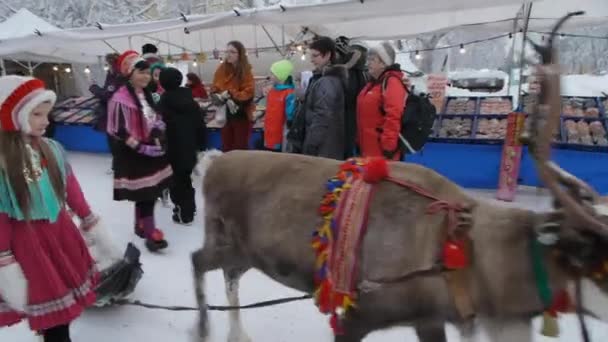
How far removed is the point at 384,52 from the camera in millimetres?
3680

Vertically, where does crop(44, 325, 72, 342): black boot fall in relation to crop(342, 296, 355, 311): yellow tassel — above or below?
below

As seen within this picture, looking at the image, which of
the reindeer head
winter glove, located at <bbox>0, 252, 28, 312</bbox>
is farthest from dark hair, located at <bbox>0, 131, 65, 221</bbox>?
the reindeer head

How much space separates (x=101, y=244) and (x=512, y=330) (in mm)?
1895

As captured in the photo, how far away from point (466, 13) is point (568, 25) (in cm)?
158

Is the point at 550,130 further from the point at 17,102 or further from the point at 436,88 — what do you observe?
the point at 436,88

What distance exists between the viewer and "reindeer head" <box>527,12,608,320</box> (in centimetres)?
131

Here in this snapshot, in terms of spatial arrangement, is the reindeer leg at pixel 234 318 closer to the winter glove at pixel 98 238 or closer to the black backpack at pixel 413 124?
the winter glove at pixel 98 238

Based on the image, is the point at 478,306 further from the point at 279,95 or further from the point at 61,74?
the point at 61,74

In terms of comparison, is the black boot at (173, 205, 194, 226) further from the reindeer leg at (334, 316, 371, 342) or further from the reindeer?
the reindeer leg at (334, 316, 371, 342)

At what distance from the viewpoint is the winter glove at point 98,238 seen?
2326 mm

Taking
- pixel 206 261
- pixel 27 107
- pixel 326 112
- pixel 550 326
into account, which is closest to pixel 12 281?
pixel 27 107

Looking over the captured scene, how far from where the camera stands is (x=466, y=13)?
7938 mm

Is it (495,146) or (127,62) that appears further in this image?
(495,146)

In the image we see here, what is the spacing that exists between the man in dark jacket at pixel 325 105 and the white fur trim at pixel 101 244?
1913mm
